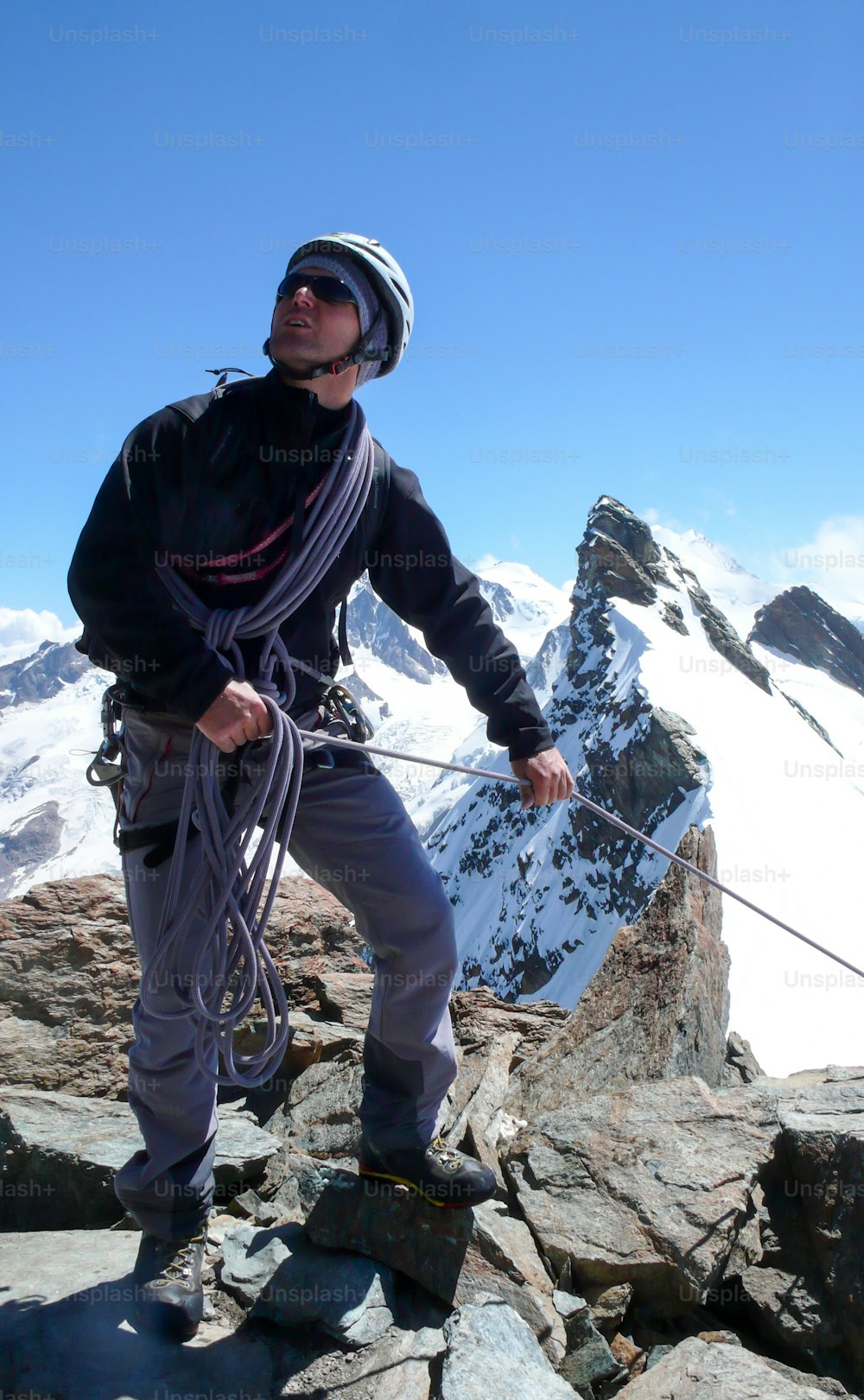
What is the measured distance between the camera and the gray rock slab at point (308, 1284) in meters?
3.26

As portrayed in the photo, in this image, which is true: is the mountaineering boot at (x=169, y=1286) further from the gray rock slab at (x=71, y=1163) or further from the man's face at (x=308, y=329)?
the man's face at (x=308, y=329)

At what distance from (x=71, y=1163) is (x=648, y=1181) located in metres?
2.67

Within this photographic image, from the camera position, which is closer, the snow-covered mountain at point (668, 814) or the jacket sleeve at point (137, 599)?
the jacket sleeve at point (137, 599)

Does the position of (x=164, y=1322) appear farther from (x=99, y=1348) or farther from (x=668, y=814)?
(x=668, y=814)

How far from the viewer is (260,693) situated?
134 inches

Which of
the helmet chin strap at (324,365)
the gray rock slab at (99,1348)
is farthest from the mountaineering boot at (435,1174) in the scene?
the helmet chin strap at (324,365)

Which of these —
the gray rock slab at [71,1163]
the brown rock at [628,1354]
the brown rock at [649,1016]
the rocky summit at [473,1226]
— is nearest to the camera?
the rocky summit at [473,1226]

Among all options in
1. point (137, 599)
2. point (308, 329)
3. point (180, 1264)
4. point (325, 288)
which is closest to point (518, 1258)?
point (180, 1264)

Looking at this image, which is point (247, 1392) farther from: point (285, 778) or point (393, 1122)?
point (285, 778)

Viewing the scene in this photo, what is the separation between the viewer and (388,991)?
3578mm

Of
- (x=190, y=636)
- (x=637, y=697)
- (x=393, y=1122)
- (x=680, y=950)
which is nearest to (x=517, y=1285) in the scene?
(x=393, y=1122)

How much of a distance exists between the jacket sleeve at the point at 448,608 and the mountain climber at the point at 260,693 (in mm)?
24

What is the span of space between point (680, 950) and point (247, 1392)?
4.32 metres

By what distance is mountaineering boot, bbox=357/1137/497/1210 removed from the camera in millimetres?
3609
